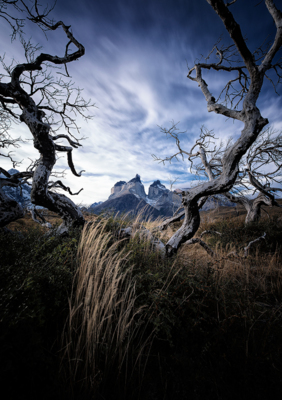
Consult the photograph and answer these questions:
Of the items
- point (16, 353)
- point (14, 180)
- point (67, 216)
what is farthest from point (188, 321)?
point (14, 180)

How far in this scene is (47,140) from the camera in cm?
427

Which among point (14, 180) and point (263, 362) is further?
point (14, 180)

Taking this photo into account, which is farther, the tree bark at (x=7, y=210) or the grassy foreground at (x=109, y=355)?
the tree bark at (x=7, y=210)

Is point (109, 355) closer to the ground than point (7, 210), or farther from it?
closer to the ground

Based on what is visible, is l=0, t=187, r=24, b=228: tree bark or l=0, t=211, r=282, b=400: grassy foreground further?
l=0, t=187, r=24, b=228: tree bark

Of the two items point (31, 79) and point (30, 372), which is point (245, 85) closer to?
point (31, 79)

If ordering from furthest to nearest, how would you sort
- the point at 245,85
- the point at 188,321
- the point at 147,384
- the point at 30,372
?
the point at 245,85
the point at 188,321
the point at 147,384
the point at 30,372

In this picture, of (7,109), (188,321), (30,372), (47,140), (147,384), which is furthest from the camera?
(7,109)

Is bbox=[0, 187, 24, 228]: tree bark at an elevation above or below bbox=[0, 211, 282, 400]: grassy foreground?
above

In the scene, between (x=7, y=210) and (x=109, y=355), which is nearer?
(x=109, y=355)

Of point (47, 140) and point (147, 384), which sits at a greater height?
point (47, 140)

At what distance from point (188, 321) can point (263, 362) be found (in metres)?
0.74

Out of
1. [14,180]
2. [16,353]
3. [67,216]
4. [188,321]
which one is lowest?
[188,321]

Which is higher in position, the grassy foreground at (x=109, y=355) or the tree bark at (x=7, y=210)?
the tree bark at (x=7, y=210)
